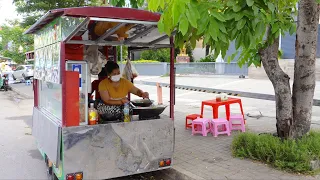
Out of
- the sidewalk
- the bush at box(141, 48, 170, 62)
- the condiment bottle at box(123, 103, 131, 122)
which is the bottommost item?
the sidewalk

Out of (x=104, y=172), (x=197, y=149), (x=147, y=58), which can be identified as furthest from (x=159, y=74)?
(x=104, y=172)

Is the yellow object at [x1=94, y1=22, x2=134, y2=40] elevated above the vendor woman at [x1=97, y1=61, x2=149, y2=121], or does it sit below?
above

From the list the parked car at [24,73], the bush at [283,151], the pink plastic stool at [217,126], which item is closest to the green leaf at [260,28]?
the bush at [283,151]

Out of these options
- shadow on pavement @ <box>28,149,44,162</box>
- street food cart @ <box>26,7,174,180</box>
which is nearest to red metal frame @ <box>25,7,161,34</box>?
street food cart @ <box>26,7,174,180</box>

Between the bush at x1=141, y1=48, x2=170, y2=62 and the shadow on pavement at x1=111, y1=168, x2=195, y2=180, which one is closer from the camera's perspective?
the shadow on pavement at x1=111, y1=168, x2=195, y2=180

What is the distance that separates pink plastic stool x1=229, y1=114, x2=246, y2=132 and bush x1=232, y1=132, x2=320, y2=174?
158 cm

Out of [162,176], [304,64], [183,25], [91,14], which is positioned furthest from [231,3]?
[162,176]

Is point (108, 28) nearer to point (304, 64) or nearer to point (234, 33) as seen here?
point (234, 33)

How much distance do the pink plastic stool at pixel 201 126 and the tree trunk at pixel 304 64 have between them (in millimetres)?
2031

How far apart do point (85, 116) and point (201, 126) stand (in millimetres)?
3523

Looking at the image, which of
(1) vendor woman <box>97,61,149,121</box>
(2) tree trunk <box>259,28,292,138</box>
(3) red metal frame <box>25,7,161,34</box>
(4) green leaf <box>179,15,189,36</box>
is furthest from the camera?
(2) tree trunk <box>259,28,292,138</box>

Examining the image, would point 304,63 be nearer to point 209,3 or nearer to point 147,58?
point 209,3

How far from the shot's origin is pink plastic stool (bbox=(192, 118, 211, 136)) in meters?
6.92

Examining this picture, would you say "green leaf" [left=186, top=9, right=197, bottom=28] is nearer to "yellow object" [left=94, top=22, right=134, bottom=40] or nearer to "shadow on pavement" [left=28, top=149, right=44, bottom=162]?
"yellow object" [left=94, top=22, right=134, bottom=40]
